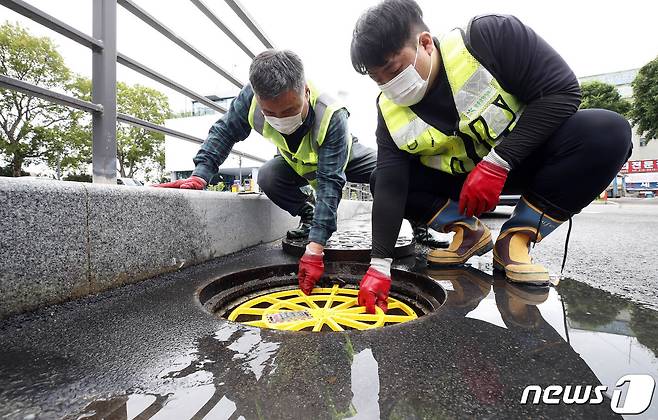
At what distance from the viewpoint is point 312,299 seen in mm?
1570

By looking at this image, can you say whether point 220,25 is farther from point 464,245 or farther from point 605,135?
point 605,135

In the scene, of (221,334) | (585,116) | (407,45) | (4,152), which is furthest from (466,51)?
(4,152)

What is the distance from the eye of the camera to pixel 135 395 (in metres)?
0.72

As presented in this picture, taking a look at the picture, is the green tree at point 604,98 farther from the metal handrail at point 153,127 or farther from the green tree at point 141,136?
the green tree at point 141,136

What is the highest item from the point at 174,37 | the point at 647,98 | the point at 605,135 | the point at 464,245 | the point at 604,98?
the point at 604,98

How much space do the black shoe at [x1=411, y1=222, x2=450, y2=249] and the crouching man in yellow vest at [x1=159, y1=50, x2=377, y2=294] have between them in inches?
36.0

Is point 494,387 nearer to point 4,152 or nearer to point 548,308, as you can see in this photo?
point 548,308

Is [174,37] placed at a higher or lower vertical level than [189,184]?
higher

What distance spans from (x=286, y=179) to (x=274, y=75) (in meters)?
1.07

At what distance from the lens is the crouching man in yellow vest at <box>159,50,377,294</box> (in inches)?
65.6

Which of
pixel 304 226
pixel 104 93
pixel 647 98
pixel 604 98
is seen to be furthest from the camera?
pixel 604 98

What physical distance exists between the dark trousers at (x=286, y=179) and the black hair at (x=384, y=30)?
138cm

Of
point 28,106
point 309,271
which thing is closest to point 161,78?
point 309,271

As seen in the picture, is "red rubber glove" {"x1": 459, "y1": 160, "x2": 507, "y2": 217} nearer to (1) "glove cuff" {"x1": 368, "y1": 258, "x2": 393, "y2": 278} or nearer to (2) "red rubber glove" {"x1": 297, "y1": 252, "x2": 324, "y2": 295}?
(1) "glove cuff" {"x1": 368, "y1": 258, "x2": 393, "y2": 278}
